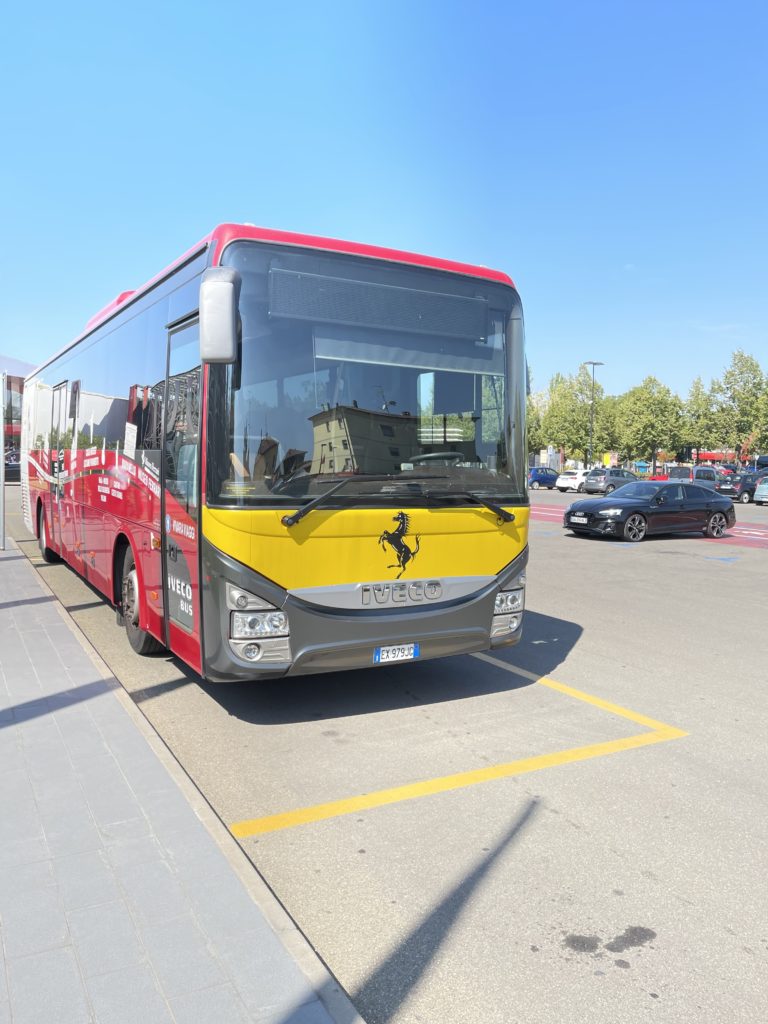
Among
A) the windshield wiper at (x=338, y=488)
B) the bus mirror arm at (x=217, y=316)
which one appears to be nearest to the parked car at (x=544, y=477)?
the windshield wiper at (x=338, y=488)

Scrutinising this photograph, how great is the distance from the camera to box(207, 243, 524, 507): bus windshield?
16.0 feet

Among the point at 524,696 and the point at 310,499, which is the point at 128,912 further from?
the point at 524,696

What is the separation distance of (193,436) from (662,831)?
360 cm

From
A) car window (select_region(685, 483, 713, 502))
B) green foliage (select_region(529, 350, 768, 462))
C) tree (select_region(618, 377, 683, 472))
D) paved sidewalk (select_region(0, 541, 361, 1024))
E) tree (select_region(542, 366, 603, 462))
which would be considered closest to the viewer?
paved sidewalk (select_region(0, 541, 361, 1024))

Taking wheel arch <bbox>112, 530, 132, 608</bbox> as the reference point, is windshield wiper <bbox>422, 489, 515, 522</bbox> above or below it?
above

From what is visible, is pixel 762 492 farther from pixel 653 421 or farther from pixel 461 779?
pixel 461 779

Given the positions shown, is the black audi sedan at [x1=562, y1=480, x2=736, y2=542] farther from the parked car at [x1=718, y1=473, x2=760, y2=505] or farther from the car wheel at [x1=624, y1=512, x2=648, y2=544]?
the parked car at [x1=718, y1=473, x2=760, y2=505]

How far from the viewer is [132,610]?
7.14 metres

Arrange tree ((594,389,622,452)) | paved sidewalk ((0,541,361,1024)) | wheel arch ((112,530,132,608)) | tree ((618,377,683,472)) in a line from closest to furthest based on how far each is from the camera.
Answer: paved sidewalk ((0,541,361,1024)) → wheel arch ((112,530,132,608)) → tree ((618,377,683,472)) → tree ((594,389,622,452))

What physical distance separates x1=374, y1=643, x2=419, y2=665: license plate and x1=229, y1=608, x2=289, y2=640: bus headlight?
0.79m

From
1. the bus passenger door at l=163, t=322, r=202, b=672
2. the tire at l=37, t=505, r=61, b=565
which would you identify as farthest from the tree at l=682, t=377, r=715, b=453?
the bus passenger door at l=163, t=322, r=202, b=672

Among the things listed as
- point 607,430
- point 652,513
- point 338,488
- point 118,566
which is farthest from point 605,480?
→ point 338,488

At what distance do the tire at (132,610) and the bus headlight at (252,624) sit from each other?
7.38 ft

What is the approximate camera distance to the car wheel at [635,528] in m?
19.4
